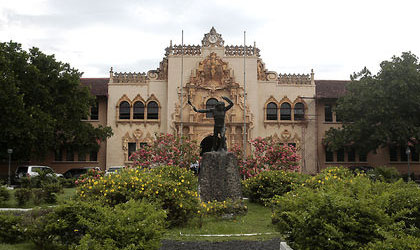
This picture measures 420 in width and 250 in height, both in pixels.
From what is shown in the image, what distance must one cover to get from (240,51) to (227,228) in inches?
913

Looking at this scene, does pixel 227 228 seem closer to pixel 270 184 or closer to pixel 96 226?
pixel 96 226

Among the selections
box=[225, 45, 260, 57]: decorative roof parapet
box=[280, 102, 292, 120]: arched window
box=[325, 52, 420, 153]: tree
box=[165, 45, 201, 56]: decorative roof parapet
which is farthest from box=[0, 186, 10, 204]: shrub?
→ box=[280, 102, 292, 120]: arched window

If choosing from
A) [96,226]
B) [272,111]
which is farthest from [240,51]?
[96,226]

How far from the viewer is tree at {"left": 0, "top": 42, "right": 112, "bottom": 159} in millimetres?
22266

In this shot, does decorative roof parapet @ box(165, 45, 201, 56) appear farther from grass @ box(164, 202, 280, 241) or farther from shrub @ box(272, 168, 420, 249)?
shrub @ box(272, 168, 420, 249)

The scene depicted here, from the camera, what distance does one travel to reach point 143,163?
1880cm

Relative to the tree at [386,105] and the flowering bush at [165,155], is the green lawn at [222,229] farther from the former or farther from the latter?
the tree at [386,105]

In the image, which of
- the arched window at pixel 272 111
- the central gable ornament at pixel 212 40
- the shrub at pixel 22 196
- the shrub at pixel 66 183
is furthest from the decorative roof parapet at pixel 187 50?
the shrub at pixel 22 196

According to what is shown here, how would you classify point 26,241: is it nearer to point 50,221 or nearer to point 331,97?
point 50,221

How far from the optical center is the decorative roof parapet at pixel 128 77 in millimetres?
31484

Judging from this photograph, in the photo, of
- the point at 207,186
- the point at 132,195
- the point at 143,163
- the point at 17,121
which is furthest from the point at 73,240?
Answer: the point at 17,121

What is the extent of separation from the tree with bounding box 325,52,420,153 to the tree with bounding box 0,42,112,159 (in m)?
18.0

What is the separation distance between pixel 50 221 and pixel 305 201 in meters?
4.49

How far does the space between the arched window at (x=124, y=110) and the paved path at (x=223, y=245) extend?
2376 centimetres
